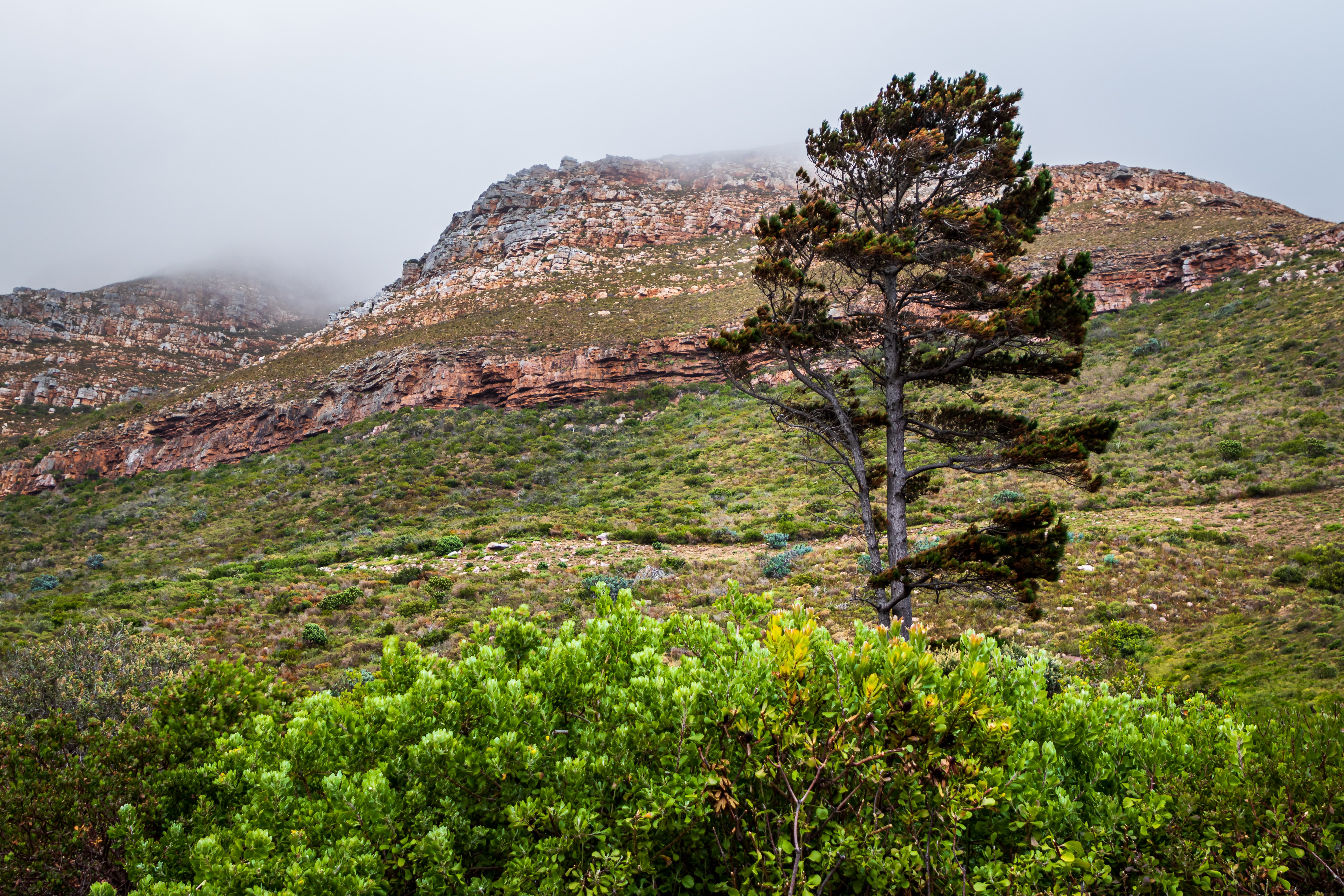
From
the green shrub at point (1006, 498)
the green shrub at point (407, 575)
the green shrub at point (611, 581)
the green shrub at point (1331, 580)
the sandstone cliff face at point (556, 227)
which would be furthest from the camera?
the sandstone cliff face at point (556, 227)

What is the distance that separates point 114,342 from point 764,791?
3217 inches

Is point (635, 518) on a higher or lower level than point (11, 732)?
lower

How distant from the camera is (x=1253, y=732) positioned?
2916 millimetres

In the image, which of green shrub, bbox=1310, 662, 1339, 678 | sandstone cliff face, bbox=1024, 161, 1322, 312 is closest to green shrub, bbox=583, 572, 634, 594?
green shrub, bbox=1310, 662, 1339, 678

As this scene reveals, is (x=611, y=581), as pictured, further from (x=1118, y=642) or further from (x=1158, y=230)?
(x=1158, y=230)

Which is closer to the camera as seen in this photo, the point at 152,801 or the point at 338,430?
the point at 152,801

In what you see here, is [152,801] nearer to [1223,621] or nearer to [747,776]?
[747,776]

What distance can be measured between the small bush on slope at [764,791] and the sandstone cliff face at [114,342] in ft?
215

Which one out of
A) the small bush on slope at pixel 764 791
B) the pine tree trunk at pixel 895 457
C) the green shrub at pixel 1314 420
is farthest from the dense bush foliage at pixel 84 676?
the green shrub at pixel 1314 420

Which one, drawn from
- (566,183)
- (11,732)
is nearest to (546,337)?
(566,183)

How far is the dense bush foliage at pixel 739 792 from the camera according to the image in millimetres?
2146

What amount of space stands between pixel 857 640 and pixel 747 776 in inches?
49.0

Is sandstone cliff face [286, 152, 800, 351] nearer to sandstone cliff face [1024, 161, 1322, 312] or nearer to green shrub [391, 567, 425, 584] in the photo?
sandstone cliff face [1024, 161, 1322, 312]

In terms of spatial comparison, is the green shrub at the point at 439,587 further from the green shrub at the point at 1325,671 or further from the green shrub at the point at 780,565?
the green shrub at the point at 1325,671
